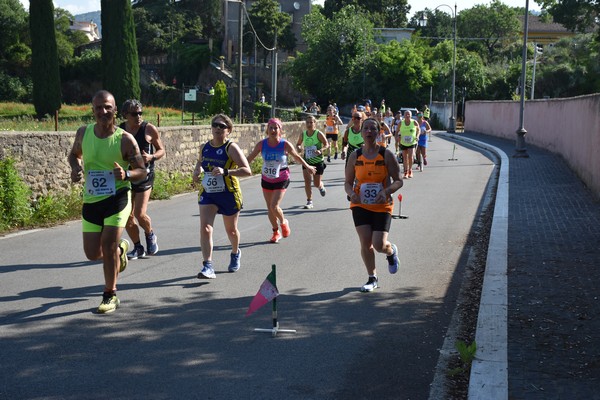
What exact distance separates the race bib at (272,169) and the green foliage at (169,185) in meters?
5.14

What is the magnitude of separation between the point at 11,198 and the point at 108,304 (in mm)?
5015

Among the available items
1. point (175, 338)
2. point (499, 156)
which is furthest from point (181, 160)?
point (499, 156)

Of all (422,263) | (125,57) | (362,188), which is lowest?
(422,263)

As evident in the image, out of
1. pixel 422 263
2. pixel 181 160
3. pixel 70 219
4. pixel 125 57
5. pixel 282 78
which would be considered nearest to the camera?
pixel 422 263

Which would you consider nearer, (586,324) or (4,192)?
(586,324)

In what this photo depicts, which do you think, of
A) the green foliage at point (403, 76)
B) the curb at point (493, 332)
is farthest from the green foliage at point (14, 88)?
the curb at point (493, 332)

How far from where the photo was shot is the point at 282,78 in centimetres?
8675

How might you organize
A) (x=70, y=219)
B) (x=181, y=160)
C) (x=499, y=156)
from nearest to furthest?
(x=70, y=219)
(x=181, y=160)
(x=499, y=156)

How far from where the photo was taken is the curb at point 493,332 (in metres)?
4.94

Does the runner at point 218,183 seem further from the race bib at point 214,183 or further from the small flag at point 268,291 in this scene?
Answer: the small flag at point 268,291

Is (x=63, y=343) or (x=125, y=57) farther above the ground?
(x=125, y=57)

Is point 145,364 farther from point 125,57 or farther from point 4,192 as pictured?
point 125,57

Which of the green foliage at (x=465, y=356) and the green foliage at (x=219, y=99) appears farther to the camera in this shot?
the green foliage at (x=219, y=99)

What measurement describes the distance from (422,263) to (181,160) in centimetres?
920
